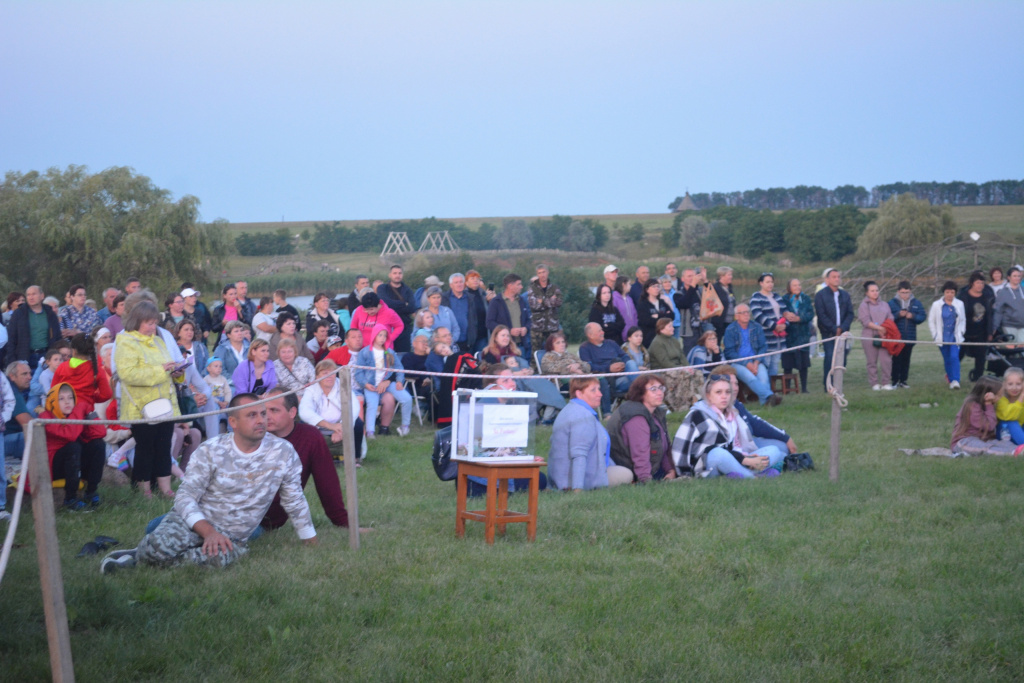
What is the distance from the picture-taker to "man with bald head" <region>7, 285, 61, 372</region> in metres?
11.5

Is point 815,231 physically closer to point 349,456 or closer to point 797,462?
point 797,462

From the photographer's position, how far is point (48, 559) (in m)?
3.57

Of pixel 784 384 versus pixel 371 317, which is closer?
pixel 371 317

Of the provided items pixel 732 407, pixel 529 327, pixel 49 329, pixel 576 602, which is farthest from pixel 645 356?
pixel 576 602

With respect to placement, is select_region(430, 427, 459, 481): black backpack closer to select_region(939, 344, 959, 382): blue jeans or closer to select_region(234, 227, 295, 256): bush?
select_region(939, 344, 959, 382): blue jeans

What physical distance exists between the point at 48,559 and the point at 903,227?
41.0m

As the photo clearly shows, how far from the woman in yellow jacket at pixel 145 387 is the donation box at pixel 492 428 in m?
3.00

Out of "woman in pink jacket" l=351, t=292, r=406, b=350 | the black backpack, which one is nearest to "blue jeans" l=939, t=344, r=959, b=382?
"woman in pink jacket" l=351, t=292, r=406, b=350

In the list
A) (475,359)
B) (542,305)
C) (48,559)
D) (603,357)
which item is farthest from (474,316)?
(48,559)

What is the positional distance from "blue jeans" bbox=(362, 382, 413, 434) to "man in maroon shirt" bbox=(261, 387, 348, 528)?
5.03 metres

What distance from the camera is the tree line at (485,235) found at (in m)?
41.6

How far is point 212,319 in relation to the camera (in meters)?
13.5

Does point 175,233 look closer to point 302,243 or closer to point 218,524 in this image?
point 302,243

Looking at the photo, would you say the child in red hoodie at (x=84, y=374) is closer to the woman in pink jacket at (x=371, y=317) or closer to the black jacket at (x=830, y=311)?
the woman in pink jacket at (x=371, y=317)
